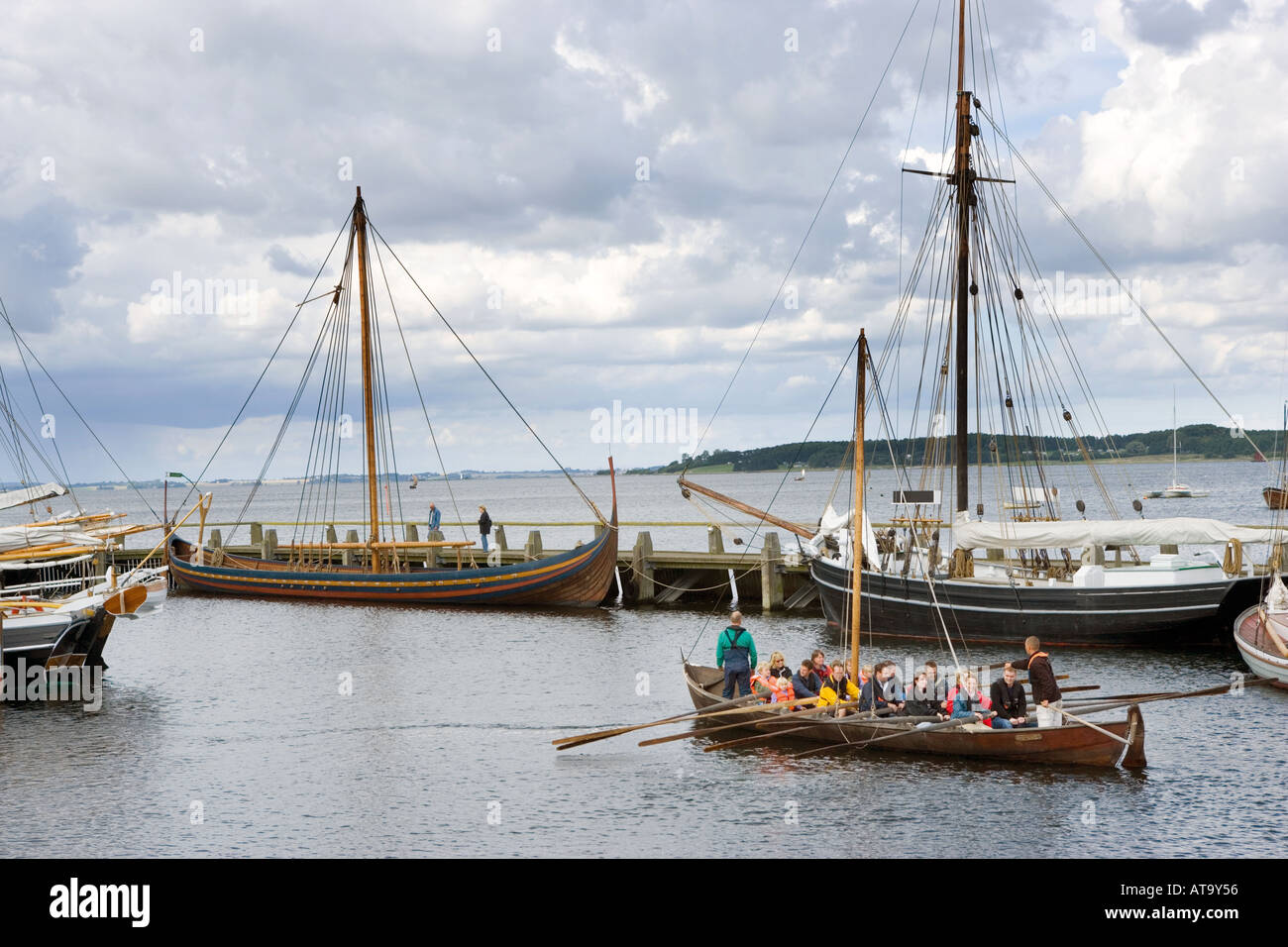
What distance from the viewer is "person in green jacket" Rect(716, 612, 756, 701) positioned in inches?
902

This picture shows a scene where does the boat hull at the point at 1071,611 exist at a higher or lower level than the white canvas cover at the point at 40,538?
lower

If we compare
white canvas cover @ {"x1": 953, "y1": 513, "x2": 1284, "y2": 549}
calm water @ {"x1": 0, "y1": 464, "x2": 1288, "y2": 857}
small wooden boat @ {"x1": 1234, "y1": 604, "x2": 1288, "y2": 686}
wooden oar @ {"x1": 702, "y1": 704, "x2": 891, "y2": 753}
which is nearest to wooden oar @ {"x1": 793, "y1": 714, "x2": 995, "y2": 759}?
calm water @ {"x1": 0, "y1": 464, "x2": 1288, "y2": 857}

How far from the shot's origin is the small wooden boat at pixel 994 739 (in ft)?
63.5

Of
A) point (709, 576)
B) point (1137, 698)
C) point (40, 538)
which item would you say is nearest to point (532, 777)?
point (1137, 698)

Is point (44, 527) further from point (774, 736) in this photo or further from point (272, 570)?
point (774, 736)

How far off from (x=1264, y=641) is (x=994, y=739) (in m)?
10.4

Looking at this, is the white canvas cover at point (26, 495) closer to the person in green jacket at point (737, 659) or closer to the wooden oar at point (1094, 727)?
the person in green jacket at point (737, 659)

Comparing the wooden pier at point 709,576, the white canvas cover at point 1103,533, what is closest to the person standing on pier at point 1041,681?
the white canvas cover at point 1103,533

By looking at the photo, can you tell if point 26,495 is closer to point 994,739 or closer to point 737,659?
point 737,659

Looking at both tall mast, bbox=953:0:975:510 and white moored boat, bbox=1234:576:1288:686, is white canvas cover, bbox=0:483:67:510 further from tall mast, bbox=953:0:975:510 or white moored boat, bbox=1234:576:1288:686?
white moored boat, bbox=1234:576:1288:686

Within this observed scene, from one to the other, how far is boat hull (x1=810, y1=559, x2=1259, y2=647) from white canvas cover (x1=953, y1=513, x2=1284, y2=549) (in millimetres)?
1420

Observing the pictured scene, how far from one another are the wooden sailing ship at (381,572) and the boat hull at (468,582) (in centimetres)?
4
